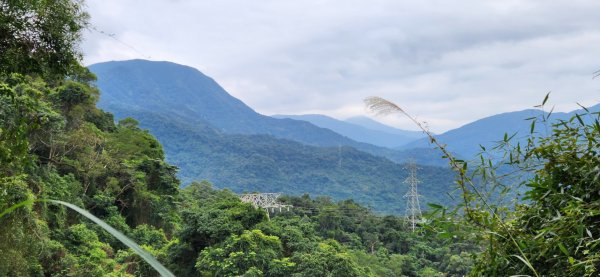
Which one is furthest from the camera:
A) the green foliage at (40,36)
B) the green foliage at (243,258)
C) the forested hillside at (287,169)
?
the forested hillside at (287,169)

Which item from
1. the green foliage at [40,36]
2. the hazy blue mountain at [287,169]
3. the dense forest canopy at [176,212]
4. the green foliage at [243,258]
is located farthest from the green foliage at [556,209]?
the hazy blue mountain at [287,169]

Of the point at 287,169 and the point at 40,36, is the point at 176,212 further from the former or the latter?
the point at 287,169

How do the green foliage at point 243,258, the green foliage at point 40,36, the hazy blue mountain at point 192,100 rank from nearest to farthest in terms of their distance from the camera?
the green foliage at point 40,36 < the green foliage at point 243,258 < the hazy blue mountain at point 192,100

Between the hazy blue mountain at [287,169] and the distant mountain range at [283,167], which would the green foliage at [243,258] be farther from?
the hazy blue mountain at [287,169]

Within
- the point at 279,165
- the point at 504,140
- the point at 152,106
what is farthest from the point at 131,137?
the point at 152,106

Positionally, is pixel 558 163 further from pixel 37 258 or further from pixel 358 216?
→ pixel 358 216

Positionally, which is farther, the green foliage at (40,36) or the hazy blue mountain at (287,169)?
the hazy blue mountain at (287,169)

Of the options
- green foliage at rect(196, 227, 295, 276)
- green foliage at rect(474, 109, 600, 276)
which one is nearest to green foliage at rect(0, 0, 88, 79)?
green foliage at rect(474, 109, 600, 276)
